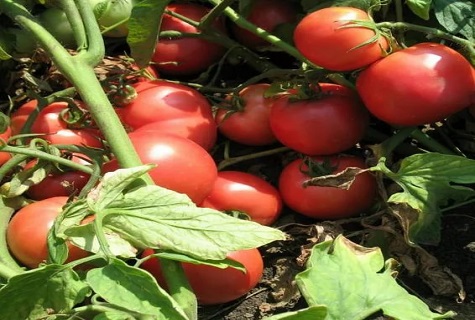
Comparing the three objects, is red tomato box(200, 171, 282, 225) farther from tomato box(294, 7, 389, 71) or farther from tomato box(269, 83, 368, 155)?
tomato box(294, 7, 389, 71)

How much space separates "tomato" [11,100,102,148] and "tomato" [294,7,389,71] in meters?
0.39

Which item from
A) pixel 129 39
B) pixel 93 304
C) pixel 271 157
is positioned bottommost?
pixel 271 157

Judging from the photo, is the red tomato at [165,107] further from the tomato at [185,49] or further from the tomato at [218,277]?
the tomato at [218,277]

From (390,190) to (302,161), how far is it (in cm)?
15

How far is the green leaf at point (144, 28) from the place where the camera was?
1396 millimetres

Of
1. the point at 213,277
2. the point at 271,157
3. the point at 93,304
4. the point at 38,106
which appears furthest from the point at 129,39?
the point at 93,304

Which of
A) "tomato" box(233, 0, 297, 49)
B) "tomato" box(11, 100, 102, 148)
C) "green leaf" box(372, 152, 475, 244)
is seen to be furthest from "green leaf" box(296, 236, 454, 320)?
"tomato" box(233, 0, 297, 49)

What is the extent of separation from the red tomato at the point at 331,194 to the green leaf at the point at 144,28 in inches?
13.3

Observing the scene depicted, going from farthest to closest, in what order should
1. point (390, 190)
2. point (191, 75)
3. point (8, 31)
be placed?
point (191, 75), point (8, 31), point (390, 190)

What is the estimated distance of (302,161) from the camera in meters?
1.37

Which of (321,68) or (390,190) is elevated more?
(321,68)

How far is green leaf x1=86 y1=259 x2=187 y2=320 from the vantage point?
0.94 metres

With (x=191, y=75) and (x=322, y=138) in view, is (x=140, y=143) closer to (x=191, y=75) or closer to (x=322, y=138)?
(x=322, y=138)

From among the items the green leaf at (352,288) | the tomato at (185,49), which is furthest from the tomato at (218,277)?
the tomato at (185,49)
